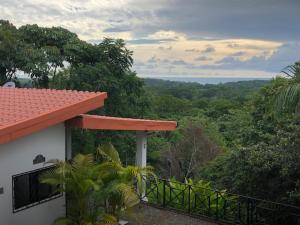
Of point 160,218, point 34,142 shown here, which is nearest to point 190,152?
point 160,218

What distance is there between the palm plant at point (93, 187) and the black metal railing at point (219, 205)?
329 centimetres

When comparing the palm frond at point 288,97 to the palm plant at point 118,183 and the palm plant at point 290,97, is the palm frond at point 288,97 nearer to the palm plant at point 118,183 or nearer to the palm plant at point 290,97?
the palm plant at point 290,97

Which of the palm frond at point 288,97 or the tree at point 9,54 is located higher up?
the tree at point 9,54

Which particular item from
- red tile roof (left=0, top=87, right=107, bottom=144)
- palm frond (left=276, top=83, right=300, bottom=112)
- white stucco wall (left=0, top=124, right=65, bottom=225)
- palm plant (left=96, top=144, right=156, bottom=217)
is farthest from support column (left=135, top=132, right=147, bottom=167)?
palm frond (left=276, top=83, right=300, bottom=112)

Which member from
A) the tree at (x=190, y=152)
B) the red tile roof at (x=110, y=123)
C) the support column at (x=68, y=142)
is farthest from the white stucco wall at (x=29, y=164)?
the tree at (x=190, y=152)

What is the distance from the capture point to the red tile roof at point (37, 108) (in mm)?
7344

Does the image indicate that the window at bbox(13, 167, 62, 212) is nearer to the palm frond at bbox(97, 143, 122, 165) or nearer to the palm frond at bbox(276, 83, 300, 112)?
the palm frond at bbox(97, 143, 122, 165)

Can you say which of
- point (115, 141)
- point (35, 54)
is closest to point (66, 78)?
point (35, 54)

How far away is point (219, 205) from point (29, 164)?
20.5 ft

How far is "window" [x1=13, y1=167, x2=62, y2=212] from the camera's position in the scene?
8.39 metres

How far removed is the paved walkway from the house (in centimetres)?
239

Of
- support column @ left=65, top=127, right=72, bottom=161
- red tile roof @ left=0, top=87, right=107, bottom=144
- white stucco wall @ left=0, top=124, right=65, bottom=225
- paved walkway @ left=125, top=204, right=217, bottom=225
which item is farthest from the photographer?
paved walkway @ left=125, top=204, right=217, bottom=225

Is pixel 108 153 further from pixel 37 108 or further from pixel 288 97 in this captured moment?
pixel 288 97

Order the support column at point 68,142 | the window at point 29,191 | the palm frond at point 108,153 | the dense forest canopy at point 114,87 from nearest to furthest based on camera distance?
the window at point 29,191
the palm frond at point 108,153
the support column at point 68,142
the dense forest canopy at point 114,87
